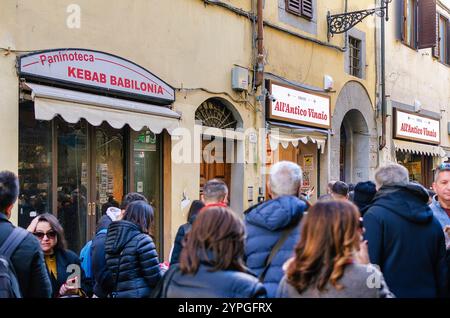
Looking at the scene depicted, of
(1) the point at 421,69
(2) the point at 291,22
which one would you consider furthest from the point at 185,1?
(1) the point at 421,69

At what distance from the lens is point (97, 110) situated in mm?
7598

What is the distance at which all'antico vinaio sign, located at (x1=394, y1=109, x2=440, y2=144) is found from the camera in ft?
53.2

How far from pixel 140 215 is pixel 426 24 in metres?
14.6

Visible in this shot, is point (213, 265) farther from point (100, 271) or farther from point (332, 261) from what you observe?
point (100, 271)

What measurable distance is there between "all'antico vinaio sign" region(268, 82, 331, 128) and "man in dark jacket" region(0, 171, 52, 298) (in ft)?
25.9

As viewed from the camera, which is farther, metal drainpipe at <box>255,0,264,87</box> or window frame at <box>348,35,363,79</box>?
window frame at <box>348,35,363,79</box>

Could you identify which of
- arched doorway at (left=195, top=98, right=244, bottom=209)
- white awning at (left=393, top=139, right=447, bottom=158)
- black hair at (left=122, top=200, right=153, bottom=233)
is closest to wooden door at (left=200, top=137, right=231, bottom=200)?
arched doorway at (left=195, top=98, right=244, bottom=209)

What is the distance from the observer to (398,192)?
13.9 feet

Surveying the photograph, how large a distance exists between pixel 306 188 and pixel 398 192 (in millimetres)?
9347

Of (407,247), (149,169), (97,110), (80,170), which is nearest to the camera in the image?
(407,247)

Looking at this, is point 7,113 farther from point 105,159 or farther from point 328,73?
point 328,73

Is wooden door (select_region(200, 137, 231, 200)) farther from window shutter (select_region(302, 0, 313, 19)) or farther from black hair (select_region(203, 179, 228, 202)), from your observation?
black hair (select_region(203, 179, 228, 202))

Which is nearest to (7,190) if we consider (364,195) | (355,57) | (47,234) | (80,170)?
(47,234)

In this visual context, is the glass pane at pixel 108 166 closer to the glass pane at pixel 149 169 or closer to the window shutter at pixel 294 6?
the glass pane at pixel 149 169
